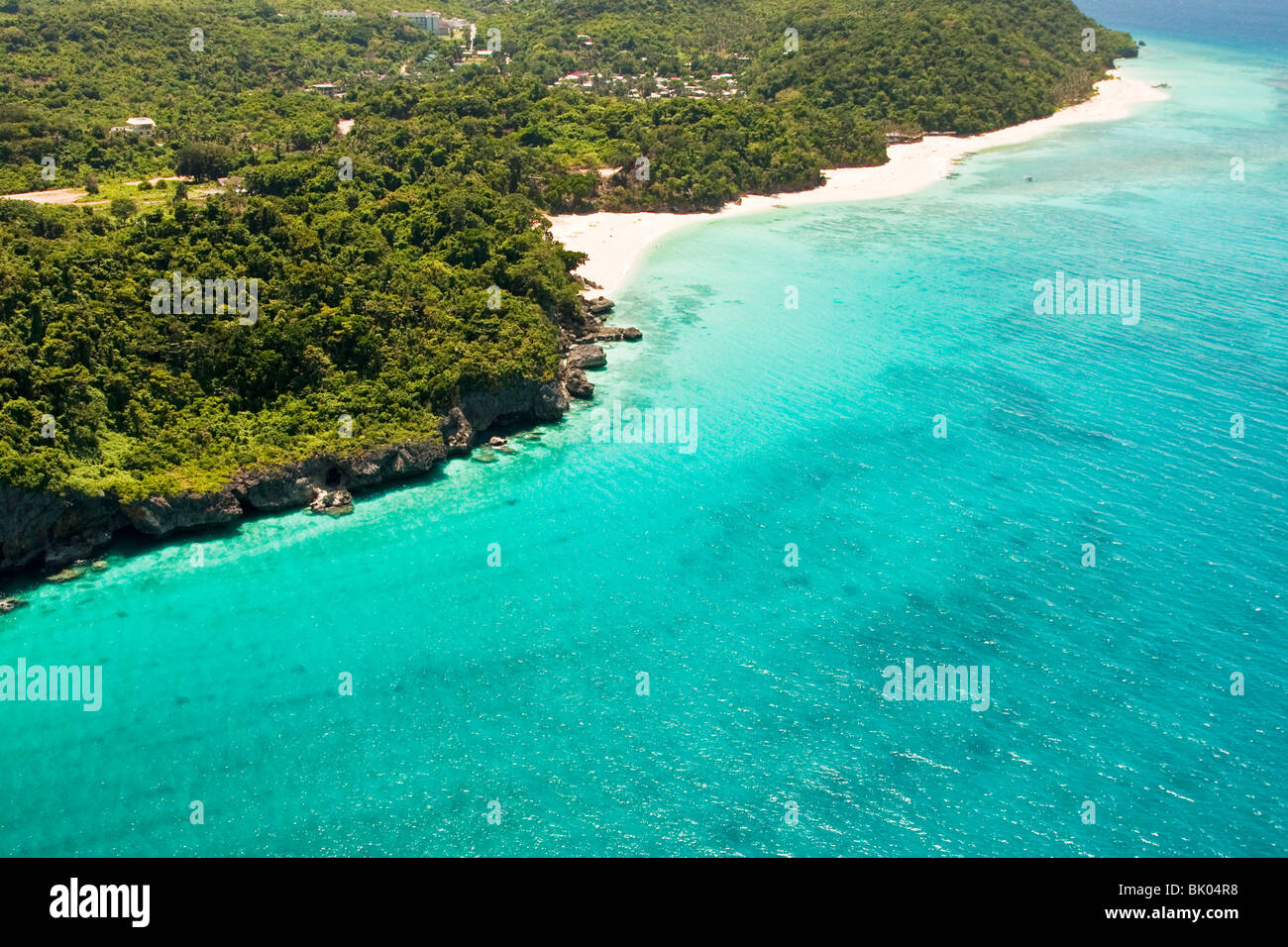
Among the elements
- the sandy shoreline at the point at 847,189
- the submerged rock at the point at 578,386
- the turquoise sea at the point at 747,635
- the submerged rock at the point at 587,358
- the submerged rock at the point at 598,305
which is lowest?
the turquoise sea at the point at 747,635

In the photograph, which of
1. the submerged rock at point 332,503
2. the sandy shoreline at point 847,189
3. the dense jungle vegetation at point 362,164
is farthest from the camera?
the sandy shoreline at point 847,189

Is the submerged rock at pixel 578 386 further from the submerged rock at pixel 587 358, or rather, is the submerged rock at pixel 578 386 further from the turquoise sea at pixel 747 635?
the submerged rock at pixel 587 358

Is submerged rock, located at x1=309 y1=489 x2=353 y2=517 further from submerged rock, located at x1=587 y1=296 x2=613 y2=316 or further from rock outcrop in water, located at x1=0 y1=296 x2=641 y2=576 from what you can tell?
submerged rock, located at x1=587 y1=296 x2=613 y2=316

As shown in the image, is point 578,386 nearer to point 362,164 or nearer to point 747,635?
point 747,635

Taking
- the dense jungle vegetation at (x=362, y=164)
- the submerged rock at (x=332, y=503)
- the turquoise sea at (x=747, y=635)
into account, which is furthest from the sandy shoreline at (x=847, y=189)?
the submerged rock at (x=332, y=503)

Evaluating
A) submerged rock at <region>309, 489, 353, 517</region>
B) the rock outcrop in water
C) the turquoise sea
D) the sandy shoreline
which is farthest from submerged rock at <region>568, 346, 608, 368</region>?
submerged rock at <region>309, 489, 353, 517</region>

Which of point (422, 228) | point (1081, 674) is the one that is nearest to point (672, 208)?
point (422, 228)

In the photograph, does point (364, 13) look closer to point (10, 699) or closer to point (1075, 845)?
point (10, 699)
